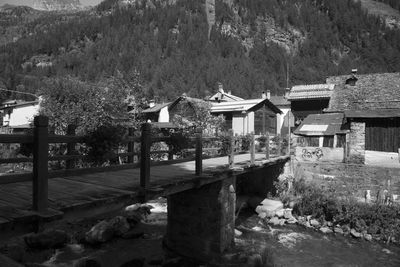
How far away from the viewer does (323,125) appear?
25.7 meters

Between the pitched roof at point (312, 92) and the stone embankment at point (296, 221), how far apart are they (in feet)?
51.9

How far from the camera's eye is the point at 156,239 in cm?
1398

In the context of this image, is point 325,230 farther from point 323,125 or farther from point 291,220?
point 323,125

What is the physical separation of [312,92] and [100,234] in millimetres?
26024

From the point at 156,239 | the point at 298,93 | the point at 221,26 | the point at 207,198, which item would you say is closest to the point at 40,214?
the point at 207,198

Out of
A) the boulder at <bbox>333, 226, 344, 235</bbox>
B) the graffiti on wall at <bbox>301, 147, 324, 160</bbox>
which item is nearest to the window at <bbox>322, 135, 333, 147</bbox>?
the graffiti on wall at <bbox>301, 147, 324, 160</bbox>

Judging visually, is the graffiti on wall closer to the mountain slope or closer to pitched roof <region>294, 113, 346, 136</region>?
pitched roof <region>294, 113, 346, 136</region>

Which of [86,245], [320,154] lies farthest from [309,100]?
[86,245]

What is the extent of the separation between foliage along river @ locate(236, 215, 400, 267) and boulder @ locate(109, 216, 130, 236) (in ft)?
15.4

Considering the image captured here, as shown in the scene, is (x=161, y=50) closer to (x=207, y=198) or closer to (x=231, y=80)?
(x=231, y=80)

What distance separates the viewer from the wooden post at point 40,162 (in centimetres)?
493

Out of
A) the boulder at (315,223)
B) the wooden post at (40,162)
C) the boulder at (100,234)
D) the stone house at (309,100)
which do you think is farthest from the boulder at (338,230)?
the stone house at (309,100)

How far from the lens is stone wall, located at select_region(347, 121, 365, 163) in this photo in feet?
67.7

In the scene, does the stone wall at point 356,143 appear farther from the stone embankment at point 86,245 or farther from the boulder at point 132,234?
the boulder at point 132,234
